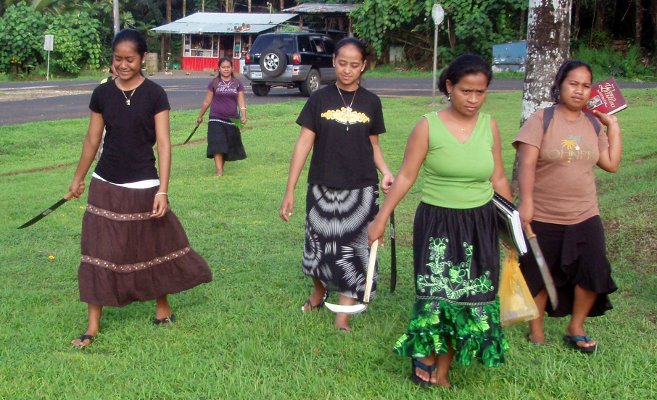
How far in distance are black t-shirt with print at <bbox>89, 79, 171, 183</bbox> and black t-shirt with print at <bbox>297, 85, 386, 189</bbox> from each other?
888 mm

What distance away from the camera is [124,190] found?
4957 millimetres

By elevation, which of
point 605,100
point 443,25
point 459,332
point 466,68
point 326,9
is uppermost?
point 326,9

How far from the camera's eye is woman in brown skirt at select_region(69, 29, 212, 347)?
4.92 metres

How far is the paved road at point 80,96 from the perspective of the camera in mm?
20719

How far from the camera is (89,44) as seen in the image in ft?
136

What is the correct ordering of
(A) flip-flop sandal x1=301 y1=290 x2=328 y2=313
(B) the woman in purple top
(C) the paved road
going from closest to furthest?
(A) flip-flop sandal x1=301 y1=290 x2=328 y2=313 → (B) the woman in purple top → (C) the paved road

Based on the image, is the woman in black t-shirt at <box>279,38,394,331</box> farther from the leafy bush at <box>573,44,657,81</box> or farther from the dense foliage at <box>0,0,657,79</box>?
the dense foliage at <box>0,0,657,79</box>

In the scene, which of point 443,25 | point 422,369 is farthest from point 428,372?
point 443,25

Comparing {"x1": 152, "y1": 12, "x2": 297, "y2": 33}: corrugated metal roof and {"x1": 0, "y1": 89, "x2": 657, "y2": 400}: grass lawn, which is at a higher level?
{"x1": 152, "y1": 12, "x2": 297, "y2": 33}: corrugated metal roof

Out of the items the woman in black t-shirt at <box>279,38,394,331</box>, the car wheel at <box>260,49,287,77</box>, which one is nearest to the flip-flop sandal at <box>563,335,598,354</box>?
the woman in black t-shirt at <box>279,38,394,331</box>

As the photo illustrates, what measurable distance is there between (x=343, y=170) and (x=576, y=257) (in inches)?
56.5

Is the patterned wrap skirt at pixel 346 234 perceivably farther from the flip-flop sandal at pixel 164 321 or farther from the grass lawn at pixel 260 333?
the flip-flop sandal at pixel 164 321

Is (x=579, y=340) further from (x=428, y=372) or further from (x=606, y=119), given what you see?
(x=606, y=119)

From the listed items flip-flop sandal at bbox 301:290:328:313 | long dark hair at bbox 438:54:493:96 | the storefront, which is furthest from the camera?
the storefront
